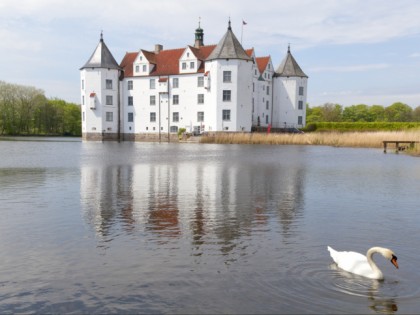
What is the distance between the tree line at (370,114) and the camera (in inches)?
4700

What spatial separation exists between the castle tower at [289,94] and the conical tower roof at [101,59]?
92.8 ft

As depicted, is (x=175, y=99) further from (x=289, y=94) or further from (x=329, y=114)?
(x=329, y=114)

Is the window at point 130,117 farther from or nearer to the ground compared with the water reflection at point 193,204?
farther from the ground

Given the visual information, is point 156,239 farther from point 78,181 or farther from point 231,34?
point 231,34

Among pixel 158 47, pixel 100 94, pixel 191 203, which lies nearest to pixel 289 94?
Result: pixel 158 47

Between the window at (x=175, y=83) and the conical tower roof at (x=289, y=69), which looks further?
the conical tower roof at (x=289, y=69)

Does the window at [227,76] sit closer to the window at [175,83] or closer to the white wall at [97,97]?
→ the window at [175,83]

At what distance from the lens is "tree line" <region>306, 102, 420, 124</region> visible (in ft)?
392

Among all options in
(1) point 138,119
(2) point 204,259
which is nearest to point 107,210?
(2) point 204,259

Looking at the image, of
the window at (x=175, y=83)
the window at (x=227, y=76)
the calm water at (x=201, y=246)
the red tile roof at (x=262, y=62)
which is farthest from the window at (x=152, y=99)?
the calm water at (x=201, y=246)

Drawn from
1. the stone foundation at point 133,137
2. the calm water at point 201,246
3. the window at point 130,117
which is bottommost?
the calm water at point 201,246

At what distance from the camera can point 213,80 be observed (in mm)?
62094

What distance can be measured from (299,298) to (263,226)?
11.8 ft

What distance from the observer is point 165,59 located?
69812 mm
